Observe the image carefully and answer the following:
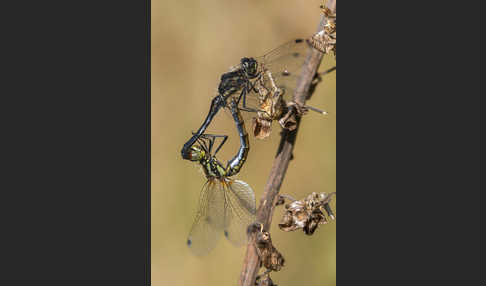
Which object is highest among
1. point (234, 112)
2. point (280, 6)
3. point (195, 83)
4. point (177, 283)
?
point (280, 6)

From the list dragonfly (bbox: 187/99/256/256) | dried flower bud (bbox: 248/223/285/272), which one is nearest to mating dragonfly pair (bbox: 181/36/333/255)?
dragonfly (bbox: 187/99/256/256)

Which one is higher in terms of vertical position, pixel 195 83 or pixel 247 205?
pixel 195 83

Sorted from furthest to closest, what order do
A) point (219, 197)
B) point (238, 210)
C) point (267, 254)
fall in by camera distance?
point (219, 197), point (238, 210), point (267, 254)

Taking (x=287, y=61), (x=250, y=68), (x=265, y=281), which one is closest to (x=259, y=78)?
(x=250, y=68)

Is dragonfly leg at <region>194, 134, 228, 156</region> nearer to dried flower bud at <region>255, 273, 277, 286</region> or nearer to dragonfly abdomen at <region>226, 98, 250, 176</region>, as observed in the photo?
dragonfly abdomen at <region>226, 98, 250, 176</region>

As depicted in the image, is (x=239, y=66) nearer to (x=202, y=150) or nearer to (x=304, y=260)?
(x=202, y=150)

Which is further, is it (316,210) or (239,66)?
(239,66)

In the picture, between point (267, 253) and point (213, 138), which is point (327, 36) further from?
point (267, 253)

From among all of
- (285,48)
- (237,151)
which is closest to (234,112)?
(237,151)

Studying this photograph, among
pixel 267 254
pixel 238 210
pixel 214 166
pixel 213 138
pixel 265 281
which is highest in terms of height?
pixel 213 138
